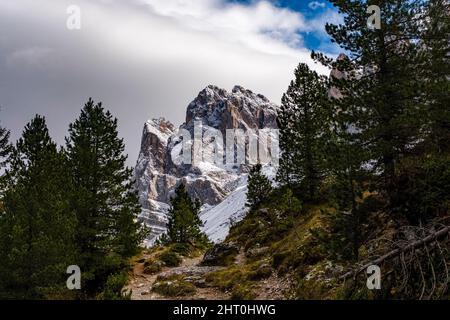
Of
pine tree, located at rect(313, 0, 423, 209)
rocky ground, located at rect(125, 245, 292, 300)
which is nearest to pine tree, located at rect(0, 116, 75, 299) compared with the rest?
rocky ground, located at rect(125, 245, 292, 300)

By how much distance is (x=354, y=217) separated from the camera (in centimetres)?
1365

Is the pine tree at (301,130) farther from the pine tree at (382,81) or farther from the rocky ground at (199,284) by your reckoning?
the pine tree at (382,81)

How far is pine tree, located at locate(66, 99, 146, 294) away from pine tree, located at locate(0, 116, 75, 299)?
1969 mm

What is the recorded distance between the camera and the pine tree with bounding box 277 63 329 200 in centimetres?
3341

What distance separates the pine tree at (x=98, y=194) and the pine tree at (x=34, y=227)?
1969 millimetres

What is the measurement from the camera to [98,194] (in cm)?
2338

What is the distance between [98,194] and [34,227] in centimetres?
529

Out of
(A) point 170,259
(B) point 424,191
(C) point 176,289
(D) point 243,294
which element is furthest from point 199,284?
(B) point 424,191

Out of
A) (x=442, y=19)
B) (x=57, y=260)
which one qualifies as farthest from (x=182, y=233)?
(x=442, y=19)

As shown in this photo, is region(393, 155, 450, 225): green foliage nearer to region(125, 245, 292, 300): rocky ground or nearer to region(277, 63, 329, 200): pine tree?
region(125, 245, 292, 300): rocky ground
